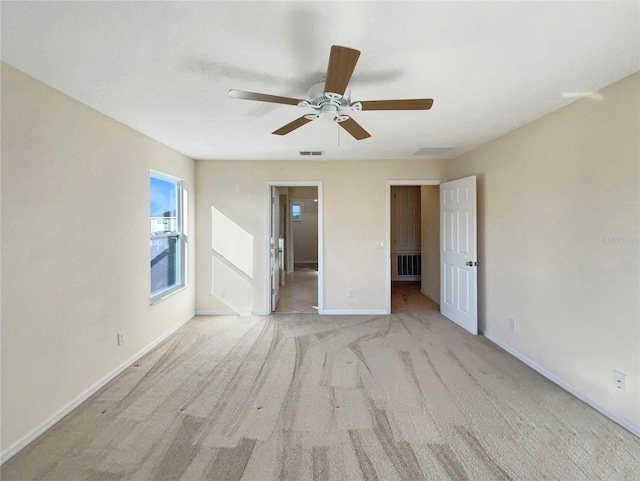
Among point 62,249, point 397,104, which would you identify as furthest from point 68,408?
point 397,104

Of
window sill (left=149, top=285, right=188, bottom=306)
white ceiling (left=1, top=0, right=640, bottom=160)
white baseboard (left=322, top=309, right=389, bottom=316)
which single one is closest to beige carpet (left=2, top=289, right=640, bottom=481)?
window sill (left=149, top=285, right=188, bottom=306)

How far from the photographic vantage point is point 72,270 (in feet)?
7.24

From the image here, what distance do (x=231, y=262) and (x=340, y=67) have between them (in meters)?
3.57

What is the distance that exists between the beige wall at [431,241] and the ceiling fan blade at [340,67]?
12.4 feet

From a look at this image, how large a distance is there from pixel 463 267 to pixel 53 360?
13.9ft

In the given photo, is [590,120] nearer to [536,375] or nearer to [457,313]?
[536,375]

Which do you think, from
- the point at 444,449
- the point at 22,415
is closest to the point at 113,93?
the point at 22,415

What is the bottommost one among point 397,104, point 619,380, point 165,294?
point 619,380

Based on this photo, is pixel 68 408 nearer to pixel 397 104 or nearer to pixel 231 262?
pixel 231 262

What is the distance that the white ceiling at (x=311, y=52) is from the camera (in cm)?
135

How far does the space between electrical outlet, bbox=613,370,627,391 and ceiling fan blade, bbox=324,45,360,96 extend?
268cm

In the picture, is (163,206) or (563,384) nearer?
(563,384)

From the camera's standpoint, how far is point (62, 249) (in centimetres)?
211

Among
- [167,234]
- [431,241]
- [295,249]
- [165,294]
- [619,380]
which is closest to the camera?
[619,380]
